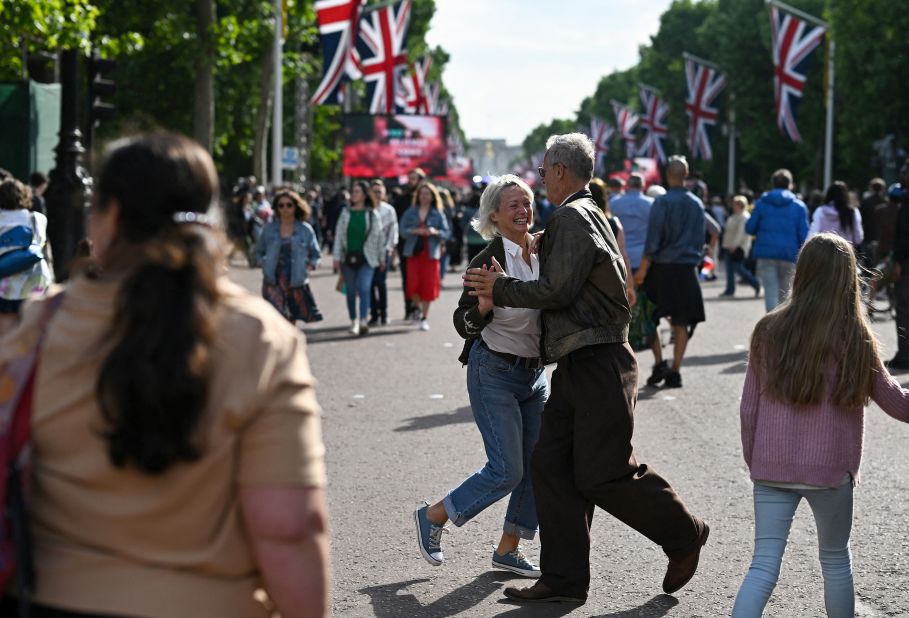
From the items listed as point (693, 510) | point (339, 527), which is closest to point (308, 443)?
point (339, 527)

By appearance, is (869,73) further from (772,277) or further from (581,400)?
(581,400)

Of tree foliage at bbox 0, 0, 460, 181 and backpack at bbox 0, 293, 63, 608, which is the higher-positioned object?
tree foliage at bbox 0, 0, 460, 181

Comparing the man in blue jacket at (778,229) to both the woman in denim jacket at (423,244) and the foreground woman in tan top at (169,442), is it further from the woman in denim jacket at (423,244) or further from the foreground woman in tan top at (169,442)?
the foreground woman in tan top at (169,442)

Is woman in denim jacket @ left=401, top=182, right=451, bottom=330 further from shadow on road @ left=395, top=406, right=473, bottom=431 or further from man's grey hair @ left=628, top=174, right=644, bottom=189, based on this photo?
shadow on road @ left=395, top=406, right=473, bottom=431

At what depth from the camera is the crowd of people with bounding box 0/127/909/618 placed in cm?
231

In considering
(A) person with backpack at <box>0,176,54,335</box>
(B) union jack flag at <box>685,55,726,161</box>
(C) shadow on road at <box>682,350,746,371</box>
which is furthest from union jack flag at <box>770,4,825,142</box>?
(A) person with backpack at <box>0,176,54,335</box>

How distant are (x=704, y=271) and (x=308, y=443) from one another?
10.5 m

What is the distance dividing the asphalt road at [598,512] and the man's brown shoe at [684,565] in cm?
7

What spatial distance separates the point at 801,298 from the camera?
14.6ft

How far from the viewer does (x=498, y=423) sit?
5762 mm

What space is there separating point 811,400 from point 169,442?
2581 mm

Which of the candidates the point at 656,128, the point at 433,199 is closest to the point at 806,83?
the point at 656,128

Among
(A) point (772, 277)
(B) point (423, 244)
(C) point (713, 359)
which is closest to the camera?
(C) point (713, 359)

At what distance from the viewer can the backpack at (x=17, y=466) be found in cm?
230
